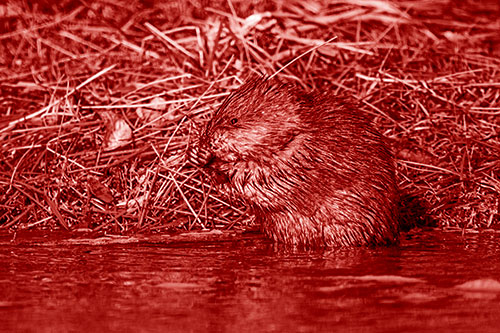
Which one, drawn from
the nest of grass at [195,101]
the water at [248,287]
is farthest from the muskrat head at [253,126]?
the nest of grass at [195,101]

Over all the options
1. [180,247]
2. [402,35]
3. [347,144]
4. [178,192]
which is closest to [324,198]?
[347,144]

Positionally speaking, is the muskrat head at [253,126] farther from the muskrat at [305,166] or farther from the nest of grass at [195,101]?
the nest of grass at [195,101]

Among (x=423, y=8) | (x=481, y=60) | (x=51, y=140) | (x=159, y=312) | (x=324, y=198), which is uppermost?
(x=423, y=8)

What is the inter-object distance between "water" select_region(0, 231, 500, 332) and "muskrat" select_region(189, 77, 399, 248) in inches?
4.9

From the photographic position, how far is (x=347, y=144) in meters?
5.15

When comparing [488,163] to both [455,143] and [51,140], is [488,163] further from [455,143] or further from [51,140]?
[51,140]

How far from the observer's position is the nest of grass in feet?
19.7

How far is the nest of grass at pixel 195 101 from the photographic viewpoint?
19.7 feet

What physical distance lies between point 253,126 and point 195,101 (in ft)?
4.65

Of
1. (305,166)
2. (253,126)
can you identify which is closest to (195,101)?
(253,126)

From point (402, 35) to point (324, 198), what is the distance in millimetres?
3566

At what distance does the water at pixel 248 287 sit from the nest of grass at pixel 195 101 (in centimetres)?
60

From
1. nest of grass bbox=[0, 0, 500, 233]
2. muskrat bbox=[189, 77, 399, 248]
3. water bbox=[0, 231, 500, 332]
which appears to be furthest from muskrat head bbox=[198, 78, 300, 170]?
nest of grass bbox=[0, 0, 500, 233]

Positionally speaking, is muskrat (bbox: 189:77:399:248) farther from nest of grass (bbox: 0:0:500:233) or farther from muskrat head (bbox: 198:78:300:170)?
nest of grass (bbox: 0:0:500:233)
